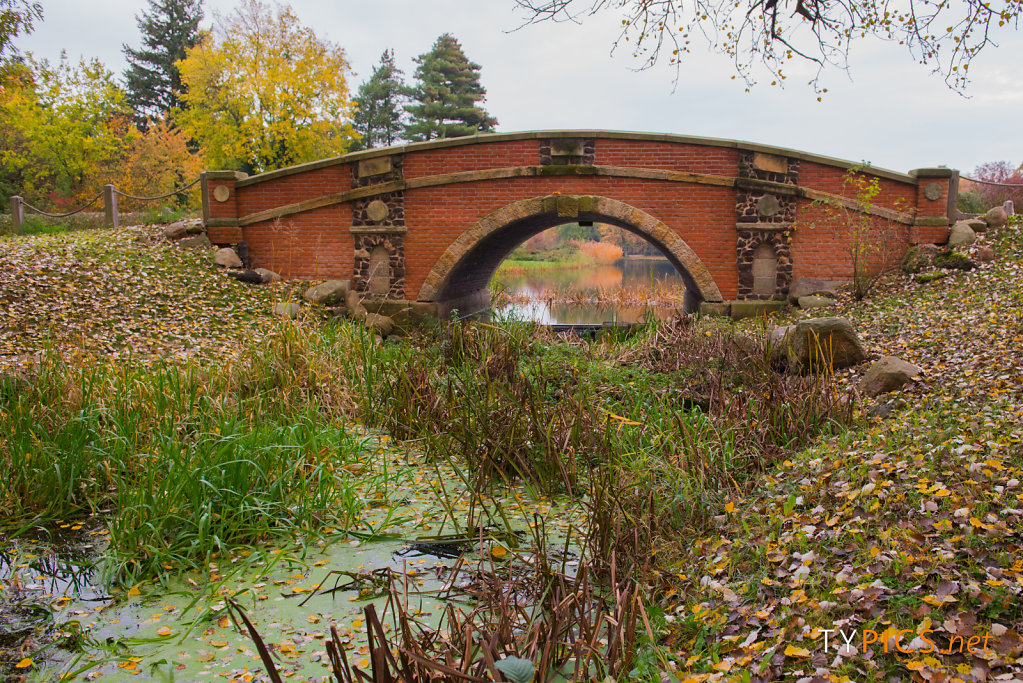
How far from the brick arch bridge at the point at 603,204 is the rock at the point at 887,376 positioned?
17.5 ft

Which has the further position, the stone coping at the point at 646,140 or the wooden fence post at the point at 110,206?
the wooden fence post at the point at 110,206

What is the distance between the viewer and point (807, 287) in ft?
37.6

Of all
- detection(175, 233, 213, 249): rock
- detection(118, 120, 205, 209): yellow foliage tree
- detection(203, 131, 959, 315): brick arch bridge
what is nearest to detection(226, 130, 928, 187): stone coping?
detection(203, 131, 959, 315): brick arch bridge

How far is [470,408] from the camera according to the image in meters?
5.66

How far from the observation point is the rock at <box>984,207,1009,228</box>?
1159 cm

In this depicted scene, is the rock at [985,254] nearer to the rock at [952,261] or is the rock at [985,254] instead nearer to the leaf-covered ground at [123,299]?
the rock at [952,261]

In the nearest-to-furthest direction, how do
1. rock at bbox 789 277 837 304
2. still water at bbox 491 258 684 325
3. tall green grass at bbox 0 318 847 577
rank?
tall green grass at bbox 0 318 847 577, rock at bbox 789 277 837 304, still water at bbox 491 258 684 325

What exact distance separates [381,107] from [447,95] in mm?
Answer: 3678

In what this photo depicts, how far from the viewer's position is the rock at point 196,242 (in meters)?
12.5

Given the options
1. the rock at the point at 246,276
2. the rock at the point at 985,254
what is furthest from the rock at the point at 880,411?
the rock at the point at 246,276

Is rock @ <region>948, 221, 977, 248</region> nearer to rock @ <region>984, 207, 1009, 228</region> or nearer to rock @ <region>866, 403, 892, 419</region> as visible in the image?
rock @ <region>984, 207, 1009, 228</region>

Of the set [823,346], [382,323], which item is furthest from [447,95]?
[823,346]

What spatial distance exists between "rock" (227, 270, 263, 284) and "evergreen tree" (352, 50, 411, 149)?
21.1 metres

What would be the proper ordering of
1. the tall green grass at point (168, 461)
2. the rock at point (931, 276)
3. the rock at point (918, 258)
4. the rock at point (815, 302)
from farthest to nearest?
the rock at point (918, 258), the rock at point (815, 302), the rock at point (931, 276), the tall green grass at point (168, 461)
